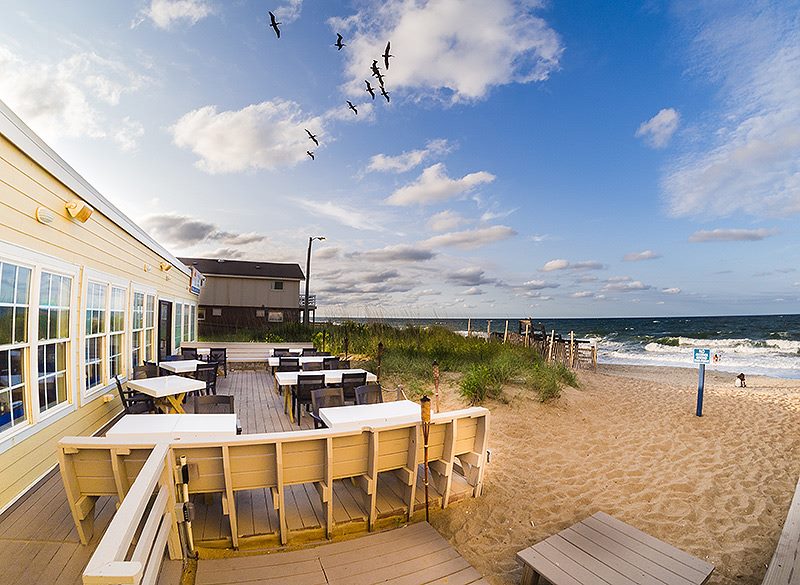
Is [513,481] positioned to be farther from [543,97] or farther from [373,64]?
[543,97]

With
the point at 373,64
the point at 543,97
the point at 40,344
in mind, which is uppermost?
the point at 543,97

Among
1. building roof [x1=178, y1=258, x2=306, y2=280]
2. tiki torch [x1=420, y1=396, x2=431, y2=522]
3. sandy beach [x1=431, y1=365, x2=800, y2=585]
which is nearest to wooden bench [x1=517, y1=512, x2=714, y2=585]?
sandy beach [x1=431, y1=365, x2=800, y2=585]

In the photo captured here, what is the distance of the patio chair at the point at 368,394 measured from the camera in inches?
218

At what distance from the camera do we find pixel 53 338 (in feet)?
14.3

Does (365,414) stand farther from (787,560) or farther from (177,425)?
(787,560)

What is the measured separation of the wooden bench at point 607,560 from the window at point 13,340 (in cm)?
434

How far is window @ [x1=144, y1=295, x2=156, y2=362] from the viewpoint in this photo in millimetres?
8855

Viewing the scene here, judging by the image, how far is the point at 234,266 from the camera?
29000 millimetres

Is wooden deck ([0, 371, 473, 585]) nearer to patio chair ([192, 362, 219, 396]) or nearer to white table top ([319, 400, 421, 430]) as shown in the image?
white table top ([319, 400, 421, 430])

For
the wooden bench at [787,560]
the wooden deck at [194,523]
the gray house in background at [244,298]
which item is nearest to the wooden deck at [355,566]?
the wooden deck at [194,523]

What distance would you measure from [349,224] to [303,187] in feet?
15.9

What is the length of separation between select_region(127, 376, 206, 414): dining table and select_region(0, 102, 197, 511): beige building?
0.67 meters

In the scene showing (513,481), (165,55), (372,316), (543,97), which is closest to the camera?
(513,481)

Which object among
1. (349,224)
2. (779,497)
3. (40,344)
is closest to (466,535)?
(779,497)
